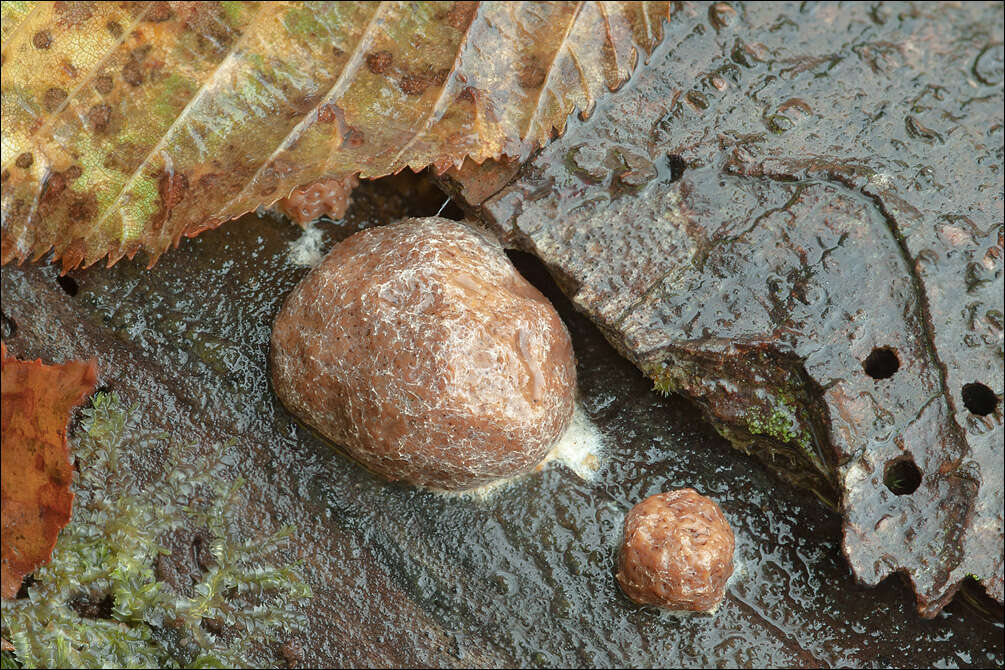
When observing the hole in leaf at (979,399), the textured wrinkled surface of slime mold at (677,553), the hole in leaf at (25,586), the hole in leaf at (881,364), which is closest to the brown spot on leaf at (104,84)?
the hole in leaf at (25,586)

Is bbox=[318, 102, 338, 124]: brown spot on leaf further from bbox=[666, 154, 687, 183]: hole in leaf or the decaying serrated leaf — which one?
bbox=[666, 154, 687, 183]: hole in leaf

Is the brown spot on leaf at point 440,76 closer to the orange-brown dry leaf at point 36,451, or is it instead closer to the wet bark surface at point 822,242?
the wet bark surface at point 822,242

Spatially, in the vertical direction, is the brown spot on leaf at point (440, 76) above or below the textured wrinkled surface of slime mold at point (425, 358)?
above

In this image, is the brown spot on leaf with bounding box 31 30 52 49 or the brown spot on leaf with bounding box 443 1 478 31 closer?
the brown spot on leaf with bounding box 31 30 52 49

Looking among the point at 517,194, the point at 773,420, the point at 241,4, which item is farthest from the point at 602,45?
the point at 773,420

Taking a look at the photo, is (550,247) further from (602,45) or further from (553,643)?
(553,643)

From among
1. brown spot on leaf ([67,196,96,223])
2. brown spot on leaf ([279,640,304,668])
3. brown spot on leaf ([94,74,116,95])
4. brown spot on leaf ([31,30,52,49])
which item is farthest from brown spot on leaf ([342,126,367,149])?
brown spot on leaf ([279,640,304,668])

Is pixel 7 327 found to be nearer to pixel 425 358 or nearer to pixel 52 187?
pixel 52 187
